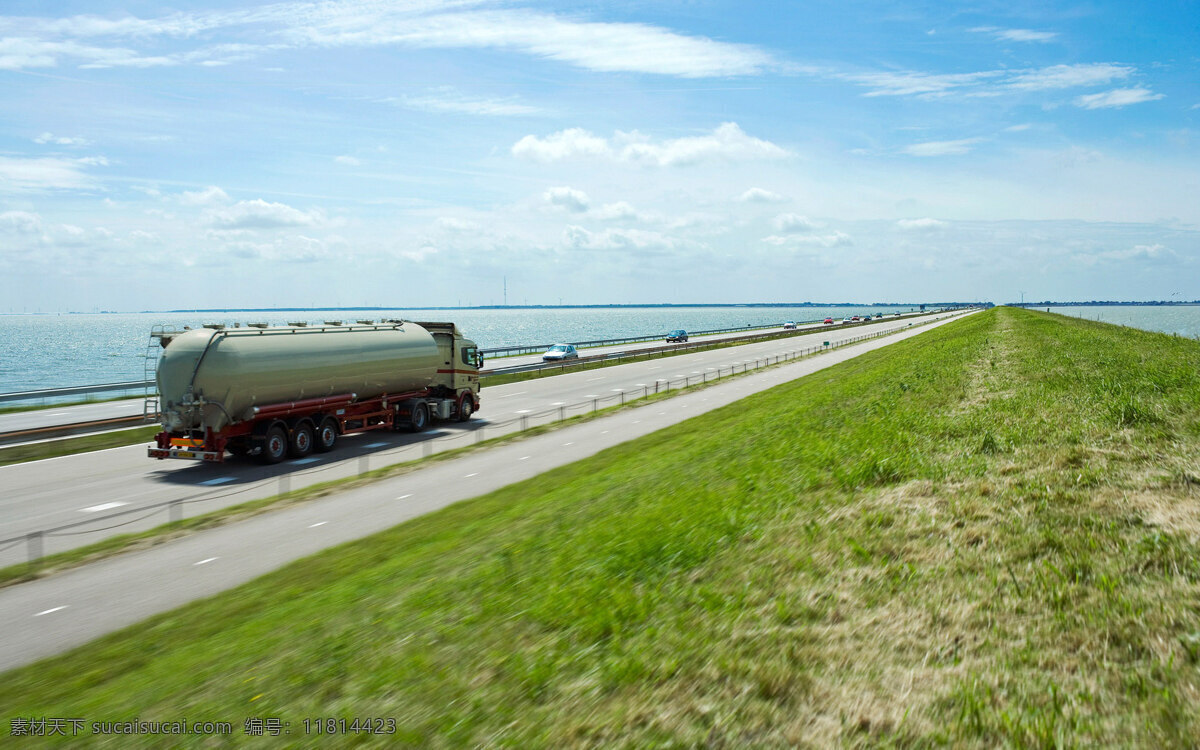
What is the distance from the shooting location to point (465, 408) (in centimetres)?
3547

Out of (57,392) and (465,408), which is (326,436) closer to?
(465,408)

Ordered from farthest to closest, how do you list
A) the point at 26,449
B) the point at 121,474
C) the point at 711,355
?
1. the point at 711,355
2. the point at 26,449
3. the point at 121,474

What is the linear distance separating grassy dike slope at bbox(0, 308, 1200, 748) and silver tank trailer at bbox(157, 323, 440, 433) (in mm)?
11472

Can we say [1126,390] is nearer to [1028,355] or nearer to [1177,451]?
[1177,451]

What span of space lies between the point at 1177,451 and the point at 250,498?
20.2 m

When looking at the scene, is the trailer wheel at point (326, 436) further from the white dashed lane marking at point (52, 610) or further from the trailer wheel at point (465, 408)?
the white dashed lane marking at point (52, 610)

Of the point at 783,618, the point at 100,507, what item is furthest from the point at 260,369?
the point at 783,618

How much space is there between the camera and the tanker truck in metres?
23.4

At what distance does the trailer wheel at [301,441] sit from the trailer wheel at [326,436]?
325mm

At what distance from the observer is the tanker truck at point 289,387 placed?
76.8 feet

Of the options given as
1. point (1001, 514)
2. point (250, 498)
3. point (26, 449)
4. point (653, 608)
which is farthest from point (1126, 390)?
point (26, 449)

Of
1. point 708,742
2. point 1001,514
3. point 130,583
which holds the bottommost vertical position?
point 130,583

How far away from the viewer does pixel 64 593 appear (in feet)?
42.9

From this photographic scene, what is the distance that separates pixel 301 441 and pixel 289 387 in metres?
2.07
